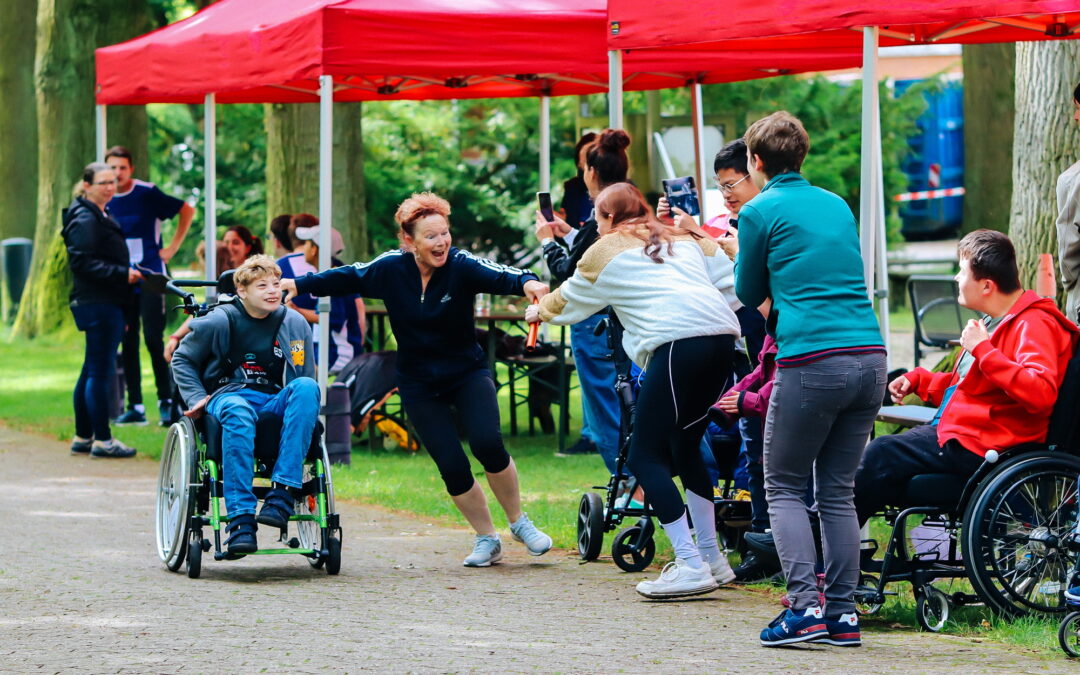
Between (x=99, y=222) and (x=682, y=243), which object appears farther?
(x=99, y=222)

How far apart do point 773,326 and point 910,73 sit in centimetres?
2533

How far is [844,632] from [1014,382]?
104 cm

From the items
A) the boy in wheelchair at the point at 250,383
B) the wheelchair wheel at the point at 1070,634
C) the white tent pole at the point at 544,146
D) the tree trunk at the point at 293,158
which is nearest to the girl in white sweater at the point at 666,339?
the boy in wheelchair at the point at 250,383

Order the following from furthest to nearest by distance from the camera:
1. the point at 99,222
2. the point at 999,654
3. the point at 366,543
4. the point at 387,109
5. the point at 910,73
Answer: the point at 910,73 → the point at 387,109 → the point at 99,222 → the point at 366,543 → the point at 999,654

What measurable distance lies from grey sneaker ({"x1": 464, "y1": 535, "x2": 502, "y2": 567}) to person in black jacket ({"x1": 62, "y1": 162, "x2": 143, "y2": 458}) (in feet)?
13.9

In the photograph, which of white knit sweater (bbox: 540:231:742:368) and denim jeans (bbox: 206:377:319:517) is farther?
denim jeans (bbox: 206:377:319:517)

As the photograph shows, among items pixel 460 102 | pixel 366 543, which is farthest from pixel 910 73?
pixel 366 543

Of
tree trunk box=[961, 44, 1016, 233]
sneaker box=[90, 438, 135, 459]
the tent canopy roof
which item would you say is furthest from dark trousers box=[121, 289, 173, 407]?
tree trunk box=[961, 44, 1016, 233]

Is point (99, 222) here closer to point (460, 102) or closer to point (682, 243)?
point (682, 243)

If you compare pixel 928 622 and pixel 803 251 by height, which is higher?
pixel 803 251

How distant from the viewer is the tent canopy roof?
930 cm

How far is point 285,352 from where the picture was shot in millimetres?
7238

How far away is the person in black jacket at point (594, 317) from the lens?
7.09 meters

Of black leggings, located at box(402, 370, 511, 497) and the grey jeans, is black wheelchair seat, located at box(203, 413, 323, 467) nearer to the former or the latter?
black leggings, located at box(402, 370, 511, 497)
